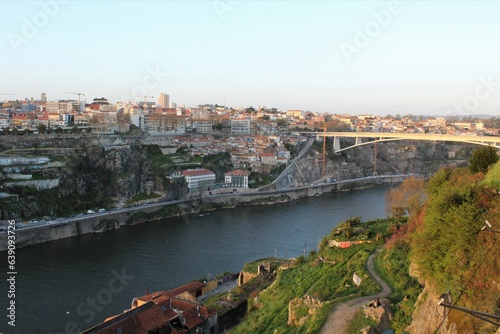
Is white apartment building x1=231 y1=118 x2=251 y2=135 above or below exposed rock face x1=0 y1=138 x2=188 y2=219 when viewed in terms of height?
above

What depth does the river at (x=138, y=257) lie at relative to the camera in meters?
7.46

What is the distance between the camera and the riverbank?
11445 millimetres

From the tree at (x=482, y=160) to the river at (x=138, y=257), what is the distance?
4996 millimetres

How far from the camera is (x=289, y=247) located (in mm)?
10883

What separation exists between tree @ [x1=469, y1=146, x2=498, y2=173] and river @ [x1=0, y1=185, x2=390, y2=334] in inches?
197

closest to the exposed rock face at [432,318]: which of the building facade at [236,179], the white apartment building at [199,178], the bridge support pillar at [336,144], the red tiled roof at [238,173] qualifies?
the white apartment building at [199,178]

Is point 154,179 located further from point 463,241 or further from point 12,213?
point 463,241

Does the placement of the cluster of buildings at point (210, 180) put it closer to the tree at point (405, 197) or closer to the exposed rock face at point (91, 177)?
the exposed rock face at point (91, 177)

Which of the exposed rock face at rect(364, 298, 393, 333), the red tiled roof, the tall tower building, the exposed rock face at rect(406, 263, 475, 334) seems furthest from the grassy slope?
the tall tower building

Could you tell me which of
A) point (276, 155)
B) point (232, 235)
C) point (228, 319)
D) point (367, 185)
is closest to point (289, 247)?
point (232, 235)

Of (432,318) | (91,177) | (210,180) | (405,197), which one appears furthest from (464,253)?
(210,180)

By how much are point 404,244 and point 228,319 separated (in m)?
2.37

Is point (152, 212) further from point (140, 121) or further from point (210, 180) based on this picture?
point (140, 121)

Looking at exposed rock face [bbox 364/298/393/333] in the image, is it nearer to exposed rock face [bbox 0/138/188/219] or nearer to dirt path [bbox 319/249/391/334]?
dirt path [bbox 319/249/391/334]
